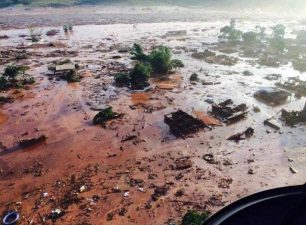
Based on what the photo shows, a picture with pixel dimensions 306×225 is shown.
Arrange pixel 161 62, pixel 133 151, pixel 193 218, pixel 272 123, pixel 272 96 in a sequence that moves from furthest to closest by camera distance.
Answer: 1. pixel 161 62
2. pixel 272 96
3. pixel 272 123
4. pixel 133 151
5. pixel 193 218

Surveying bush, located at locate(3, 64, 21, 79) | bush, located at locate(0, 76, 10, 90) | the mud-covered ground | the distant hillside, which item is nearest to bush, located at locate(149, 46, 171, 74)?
the mud-covered ground

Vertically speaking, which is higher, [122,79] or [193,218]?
[193,218]

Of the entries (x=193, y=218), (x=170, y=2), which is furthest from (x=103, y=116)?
(x=170, y=2)

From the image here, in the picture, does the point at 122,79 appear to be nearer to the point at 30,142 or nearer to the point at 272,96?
the point at 30,142

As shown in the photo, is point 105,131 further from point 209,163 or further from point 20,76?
point 20,76

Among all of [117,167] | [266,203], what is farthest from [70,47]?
[266,203]

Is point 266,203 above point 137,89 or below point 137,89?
above

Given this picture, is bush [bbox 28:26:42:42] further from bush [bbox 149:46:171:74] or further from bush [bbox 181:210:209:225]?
bush [bbox 181:210:209:225]
